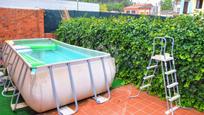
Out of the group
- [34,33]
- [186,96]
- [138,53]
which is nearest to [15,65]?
[138,53]

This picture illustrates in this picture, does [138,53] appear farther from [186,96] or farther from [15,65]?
[15,65]

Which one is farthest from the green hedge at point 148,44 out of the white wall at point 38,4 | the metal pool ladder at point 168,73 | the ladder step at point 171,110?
the white wall at point 38,4

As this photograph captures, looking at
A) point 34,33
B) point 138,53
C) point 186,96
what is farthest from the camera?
point 34,33

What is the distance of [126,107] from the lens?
129 inches

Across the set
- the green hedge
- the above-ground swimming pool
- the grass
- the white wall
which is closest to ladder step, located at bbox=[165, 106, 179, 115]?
the green hedge

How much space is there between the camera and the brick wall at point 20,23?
21.8 feet

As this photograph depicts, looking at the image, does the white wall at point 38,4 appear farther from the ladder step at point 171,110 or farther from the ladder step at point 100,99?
the ladder step at point 171,110

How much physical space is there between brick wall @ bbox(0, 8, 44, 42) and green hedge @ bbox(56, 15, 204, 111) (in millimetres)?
2372

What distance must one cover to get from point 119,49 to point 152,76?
1286mm

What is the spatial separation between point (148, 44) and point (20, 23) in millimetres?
5310

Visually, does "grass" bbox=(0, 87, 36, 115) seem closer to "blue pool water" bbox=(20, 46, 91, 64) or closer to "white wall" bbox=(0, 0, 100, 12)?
"blue pool water" bbox=(20, 46, 91, 64)

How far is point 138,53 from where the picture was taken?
405cm

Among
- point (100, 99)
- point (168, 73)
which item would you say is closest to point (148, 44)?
point (168, 73)

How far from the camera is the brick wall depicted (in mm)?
6637
